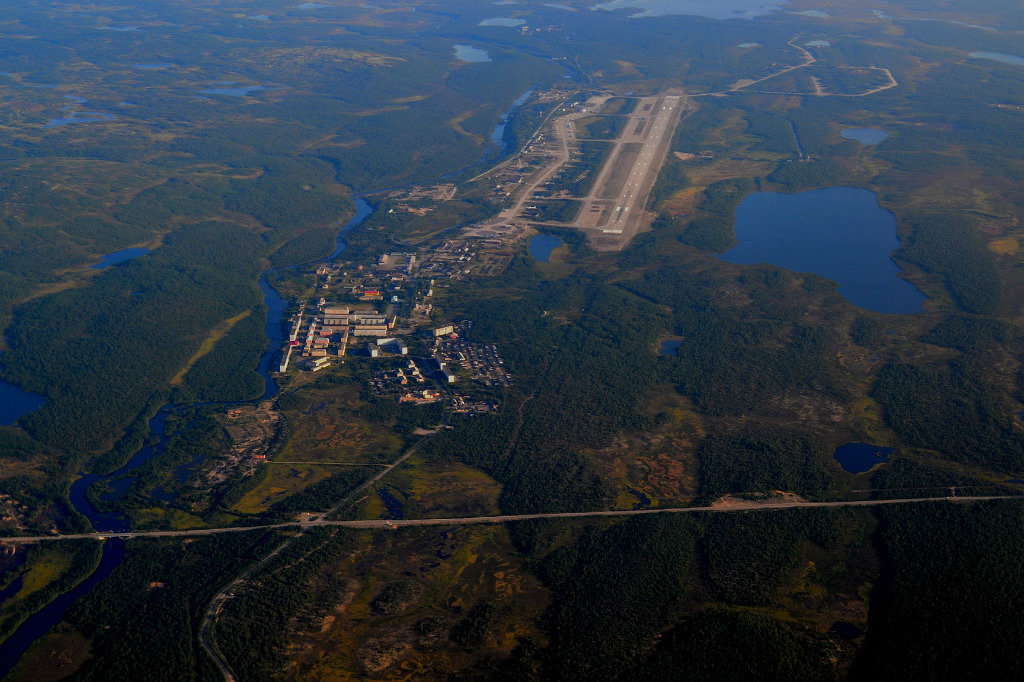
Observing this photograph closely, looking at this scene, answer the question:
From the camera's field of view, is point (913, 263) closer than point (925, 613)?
No

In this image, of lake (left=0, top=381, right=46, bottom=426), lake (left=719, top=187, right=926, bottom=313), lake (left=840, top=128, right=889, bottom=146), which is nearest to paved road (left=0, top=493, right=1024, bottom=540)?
lake (left=0, top=381, right=46, bottom=426)

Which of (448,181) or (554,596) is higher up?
(554,596)

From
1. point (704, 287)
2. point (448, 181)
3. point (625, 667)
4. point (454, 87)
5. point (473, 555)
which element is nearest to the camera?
point (625, 667)

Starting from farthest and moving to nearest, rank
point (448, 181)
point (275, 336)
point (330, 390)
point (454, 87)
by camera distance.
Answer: point (454, 87)
point (448, 181)
point (275, 336)
point (330, 390)

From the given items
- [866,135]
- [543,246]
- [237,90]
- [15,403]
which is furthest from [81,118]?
[866,135]

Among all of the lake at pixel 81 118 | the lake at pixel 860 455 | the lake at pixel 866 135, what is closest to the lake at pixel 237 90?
the lake at pixel 81 118

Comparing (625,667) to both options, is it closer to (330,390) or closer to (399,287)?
(330,390)

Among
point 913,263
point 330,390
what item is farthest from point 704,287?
point 330,390

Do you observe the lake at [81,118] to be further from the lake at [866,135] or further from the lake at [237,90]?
the lake at [866,135]

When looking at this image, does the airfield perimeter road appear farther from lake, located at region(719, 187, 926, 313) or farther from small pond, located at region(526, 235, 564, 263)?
small pond, located at region(526, 235, 564, 263)
